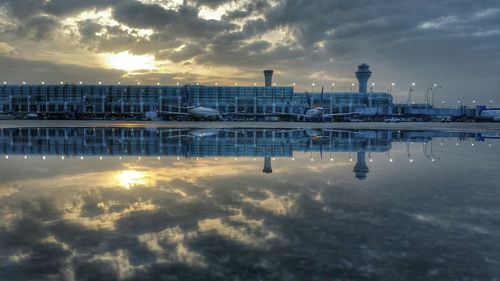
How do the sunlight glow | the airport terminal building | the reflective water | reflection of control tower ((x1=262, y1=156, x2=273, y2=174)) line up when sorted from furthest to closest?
the airport terminal building < reflection of control tower ((x1=262, y1=156, x2=273, y2=174)) < the sunlight glow < the reflective water

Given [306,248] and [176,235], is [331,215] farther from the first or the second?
[176,235]

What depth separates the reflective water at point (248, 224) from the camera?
514 cm

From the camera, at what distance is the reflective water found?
16.9ft

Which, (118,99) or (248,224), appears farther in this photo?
(118,99)

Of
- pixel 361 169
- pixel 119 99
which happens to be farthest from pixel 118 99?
pixel 361 169

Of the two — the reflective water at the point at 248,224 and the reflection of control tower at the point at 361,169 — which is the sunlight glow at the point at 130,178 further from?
the reflection of control tower at the point at 361,169

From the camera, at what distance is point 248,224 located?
7180mm

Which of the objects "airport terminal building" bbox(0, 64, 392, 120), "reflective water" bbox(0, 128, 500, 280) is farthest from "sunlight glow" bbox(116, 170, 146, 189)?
"airport terminal building" bbox(0, 64, 392, 120)

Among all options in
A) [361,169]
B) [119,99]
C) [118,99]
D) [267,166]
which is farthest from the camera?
[119,99]

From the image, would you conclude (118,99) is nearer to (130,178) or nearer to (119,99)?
(119,99)

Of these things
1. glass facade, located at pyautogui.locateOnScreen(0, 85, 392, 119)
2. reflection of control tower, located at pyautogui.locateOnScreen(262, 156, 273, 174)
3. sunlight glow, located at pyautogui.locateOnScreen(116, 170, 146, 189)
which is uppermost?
glass facade, located at pyautogui.locateOnScreen(0, 85, 392, 119)

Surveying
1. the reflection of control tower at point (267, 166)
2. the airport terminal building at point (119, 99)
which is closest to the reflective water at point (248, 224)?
the reflection of control tower at point (267, 166)

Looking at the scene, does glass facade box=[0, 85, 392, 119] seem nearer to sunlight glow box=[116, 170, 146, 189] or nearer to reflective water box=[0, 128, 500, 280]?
sunlight glow box=[116, 170, 146, 189]

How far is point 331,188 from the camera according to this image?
10.8 m
